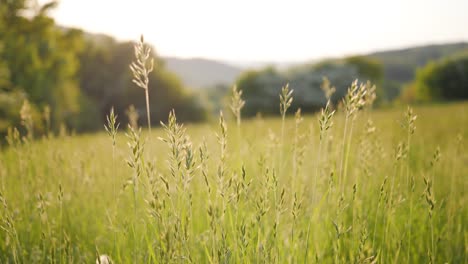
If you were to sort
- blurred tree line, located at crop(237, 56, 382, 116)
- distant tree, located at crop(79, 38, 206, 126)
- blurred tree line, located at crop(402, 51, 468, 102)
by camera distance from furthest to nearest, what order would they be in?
1. blurred tree line, located at crop(402, 51, 468, 102)
2. blurred tree line, located at crop(237, 56, 382, 116)
3. distant tree, located at crop(79, 38, 206, 126)

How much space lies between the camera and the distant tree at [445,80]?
5297 cm

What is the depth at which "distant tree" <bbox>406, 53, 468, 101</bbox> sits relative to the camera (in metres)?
53.0

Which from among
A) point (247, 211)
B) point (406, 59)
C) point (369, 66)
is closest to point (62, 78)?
point (247, 211)

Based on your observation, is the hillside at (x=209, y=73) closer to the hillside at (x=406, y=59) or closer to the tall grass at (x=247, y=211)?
the hillside at (x=406, y=59)

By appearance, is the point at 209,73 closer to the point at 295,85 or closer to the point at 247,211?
the point at 295,85

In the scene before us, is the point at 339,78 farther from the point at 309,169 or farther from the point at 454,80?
the point at 309,169

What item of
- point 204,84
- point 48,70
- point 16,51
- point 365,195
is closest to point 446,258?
point 365,195

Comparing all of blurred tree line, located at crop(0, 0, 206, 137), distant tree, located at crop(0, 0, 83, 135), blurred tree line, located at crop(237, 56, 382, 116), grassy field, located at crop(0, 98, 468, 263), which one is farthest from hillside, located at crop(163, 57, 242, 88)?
grassy field, located at crop(0, 98, 468, 263)

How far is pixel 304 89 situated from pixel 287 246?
43.7 meters

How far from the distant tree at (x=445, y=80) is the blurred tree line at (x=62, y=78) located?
39249mm

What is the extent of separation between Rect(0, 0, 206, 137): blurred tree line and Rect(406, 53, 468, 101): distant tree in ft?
129

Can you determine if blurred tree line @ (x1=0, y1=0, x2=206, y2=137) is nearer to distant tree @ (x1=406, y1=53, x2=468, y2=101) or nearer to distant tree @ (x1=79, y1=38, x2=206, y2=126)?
distant tree @ (x1=79, y1=38, x2=206, y2=126)

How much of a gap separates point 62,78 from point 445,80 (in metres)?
56.7

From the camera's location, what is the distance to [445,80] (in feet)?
184
